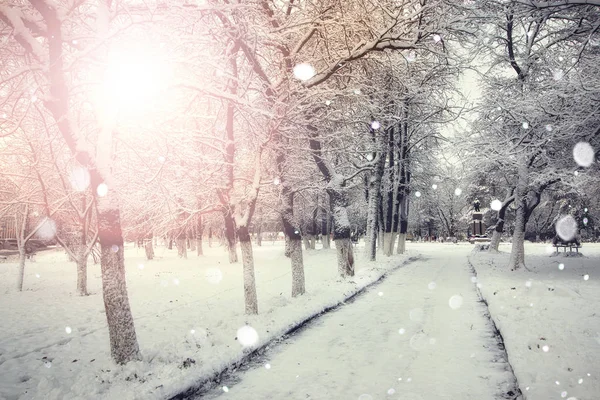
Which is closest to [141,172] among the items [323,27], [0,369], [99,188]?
[99,188]

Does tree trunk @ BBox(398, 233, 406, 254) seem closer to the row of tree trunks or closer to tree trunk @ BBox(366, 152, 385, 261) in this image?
tree trunk @ BBox(366, 152, 385, 261)

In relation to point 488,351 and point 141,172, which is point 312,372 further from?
point 141,172

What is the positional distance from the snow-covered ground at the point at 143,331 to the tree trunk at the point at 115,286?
28cm

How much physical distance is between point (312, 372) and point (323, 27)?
6.69m

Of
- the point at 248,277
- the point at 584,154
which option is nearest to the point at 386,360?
the point at 248,277

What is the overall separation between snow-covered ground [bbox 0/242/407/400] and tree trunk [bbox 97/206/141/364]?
282 millimetres

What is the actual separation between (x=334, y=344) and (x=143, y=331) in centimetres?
459

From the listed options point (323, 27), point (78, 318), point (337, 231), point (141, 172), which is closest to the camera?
point (323, 27)

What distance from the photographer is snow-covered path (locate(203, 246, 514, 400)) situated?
5066 mm

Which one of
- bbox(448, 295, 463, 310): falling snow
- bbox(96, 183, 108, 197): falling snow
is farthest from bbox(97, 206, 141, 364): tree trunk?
bbox(448, 295, 463, 310): falling snow

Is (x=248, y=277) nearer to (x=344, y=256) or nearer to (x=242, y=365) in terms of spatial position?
(x=242, y=365)

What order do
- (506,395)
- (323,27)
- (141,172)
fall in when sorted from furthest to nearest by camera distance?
(141,172) → (323,27) → (506,395)

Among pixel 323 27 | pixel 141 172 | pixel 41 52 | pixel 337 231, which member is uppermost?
pixel 323 27

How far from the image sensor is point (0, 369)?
6566 millimetres
